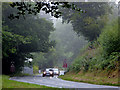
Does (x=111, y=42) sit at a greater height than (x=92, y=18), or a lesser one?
lesser

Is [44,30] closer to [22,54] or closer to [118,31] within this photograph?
[22,54]

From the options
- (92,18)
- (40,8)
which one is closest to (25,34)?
(92,18)

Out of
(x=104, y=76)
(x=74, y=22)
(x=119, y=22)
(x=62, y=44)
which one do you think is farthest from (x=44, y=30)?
(x=62, y=44)

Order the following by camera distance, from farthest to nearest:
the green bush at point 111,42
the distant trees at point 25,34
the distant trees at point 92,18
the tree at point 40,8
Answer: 1. the distant trees at point 92,18
2. the distant trees at point 25,34
3. the green bush at point 111,42
4. the tree at point 40,8

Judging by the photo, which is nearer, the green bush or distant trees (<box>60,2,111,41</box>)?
the green bush

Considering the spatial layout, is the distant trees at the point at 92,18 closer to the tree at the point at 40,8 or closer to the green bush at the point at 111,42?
the green bush at the point at 111,42

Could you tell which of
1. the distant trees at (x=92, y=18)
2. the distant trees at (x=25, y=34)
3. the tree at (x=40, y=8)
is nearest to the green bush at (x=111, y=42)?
the distant trees at (x=92, y=18)

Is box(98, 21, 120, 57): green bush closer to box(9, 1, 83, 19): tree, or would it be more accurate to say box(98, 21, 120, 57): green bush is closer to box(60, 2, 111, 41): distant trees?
box(60, 2, 111, 41): distant trees

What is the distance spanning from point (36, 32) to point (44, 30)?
5.27 feet

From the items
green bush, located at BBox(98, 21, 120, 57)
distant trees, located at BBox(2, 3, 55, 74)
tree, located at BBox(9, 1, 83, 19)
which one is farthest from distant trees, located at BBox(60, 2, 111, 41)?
tree, located at BBox(9, 1, 83, 19)

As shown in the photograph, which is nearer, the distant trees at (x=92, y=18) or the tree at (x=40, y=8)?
the tree at (x=40, y=8)

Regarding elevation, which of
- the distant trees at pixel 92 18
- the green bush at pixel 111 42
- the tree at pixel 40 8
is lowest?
the green bush at pixel 111 42

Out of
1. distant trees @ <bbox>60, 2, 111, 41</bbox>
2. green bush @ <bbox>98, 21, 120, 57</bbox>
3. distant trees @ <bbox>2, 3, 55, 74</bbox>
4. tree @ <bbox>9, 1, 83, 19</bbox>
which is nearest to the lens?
tree @ <bbox>9, 1, 83, 19</bbox>

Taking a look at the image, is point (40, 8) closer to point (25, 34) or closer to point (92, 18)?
point (25, 34)
